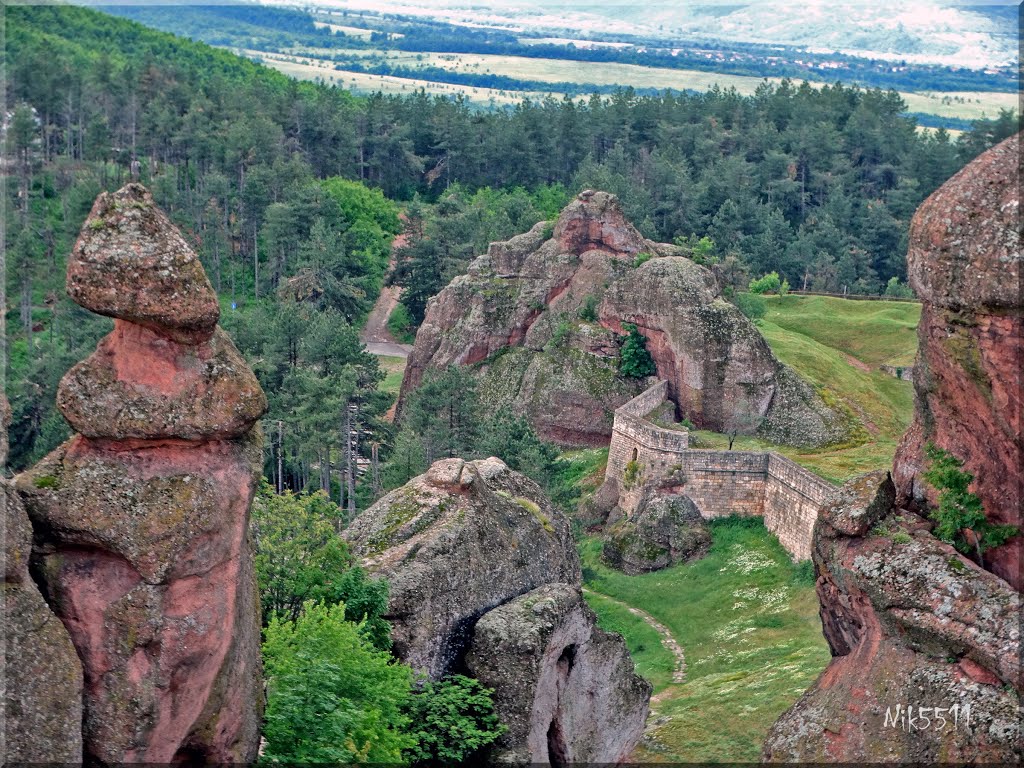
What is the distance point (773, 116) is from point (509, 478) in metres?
118

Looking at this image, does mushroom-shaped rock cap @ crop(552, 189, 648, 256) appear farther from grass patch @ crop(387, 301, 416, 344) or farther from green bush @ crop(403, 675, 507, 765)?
green bush @ crop(403, 675, 507, 765)

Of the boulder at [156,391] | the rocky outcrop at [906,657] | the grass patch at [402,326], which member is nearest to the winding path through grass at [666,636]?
the rocky outcrop at [906,657]

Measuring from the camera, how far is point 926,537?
2792cm

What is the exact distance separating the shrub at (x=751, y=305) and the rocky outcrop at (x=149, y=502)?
61.3m

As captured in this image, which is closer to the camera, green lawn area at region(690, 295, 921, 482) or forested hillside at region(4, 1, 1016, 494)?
green lawn area at region(690, 295, 921, 482)

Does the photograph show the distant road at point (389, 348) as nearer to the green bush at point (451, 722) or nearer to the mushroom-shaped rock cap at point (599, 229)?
the mushroom-shaped rock cap at point (599, 229)

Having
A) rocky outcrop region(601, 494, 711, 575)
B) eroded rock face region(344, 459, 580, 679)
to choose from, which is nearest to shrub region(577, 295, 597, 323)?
rocky outcrop region(601, 494, 711, 575)

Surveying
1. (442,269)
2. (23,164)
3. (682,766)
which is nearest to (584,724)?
(682,766)

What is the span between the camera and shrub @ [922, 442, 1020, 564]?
89.2ft

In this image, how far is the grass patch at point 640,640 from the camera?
53.2m

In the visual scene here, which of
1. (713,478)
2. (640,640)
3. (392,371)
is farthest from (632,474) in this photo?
(392,371)

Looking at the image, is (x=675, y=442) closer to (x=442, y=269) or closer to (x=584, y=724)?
(x=584, y=724)

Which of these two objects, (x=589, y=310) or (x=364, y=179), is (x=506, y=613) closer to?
(x=589, y=310)

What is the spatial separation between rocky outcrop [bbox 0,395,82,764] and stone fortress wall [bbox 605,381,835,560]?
1608 inches
